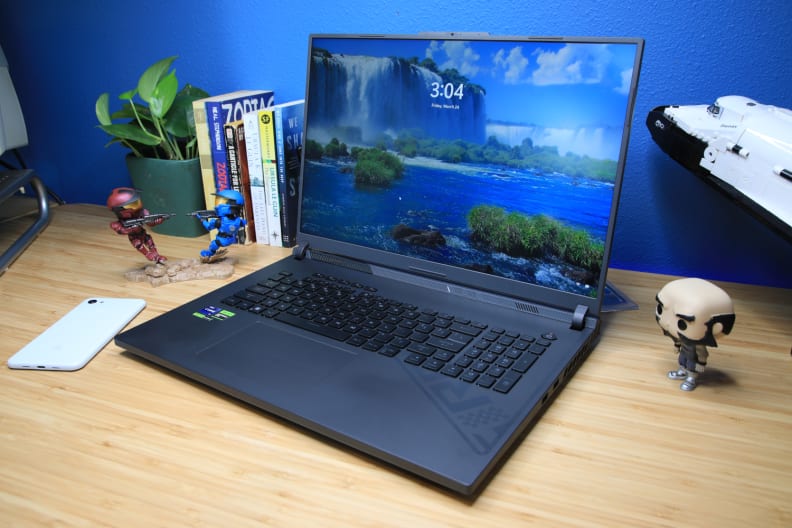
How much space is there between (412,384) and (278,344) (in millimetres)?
190

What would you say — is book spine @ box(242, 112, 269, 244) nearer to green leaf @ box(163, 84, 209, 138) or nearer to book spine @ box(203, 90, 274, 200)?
book spine @ box(203, 90, 274, 200)

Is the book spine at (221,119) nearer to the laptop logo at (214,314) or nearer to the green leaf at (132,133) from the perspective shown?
the green leaf at (132,133)

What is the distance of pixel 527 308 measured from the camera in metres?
0.81

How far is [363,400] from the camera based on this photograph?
632mm

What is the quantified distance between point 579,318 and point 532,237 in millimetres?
124

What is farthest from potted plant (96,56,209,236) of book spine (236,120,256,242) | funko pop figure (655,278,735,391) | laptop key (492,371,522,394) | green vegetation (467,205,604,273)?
funko pop figure (655,278,735,391)

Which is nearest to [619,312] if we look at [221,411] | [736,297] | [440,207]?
[736,297]

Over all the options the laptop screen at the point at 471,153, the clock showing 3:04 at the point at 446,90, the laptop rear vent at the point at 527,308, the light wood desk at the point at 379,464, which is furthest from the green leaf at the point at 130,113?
the laptop rear vent at the point at 527,308

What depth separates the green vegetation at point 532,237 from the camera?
30.2 inches

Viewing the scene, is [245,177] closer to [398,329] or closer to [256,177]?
[256,177]

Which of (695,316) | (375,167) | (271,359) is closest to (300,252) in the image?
(375,167)

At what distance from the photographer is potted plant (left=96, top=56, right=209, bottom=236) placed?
1.08 meters

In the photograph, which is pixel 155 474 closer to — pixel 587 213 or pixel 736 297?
pixel 587 213

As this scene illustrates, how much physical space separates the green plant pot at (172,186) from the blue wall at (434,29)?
232 mm
